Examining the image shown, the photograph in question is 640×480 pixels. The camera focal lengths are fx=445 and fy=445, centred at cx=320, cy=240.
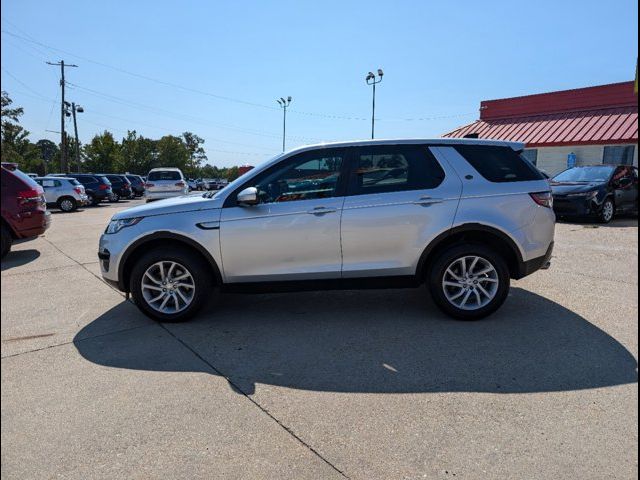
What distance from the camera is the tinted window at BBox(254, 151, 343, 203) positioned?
4449mm

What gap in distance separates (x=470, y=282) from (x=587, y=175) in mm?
10179

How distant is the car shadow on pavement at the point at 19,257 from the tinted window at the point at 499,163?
23.2 feet

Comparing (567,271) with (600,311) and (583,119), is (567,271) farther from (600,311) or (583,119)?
(583,119)

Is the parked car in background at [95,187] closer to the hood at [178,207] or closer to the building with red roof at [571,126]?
the building with red roof at [571,126]

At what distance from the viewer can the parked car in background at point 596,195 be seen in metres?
11.5

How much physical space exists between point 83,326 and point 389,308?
3201 millimetres

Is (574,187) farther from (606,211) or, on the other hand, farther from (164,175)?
(164,175)

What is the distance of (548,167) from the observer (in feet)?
65.8

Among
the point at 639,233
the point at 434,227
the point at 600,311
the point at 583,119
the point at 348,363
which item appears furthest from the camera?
the point at 583,119

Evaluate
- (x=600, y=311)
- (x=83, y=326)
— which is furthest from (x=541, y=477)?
(x=83, y=326)

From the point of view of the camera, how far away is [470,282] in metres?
4.46

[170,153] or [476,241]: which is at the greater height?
[170,153]

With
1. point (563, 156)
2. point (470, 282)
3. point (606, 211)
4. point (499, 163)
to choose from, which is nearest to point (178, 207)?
point (470, 282)

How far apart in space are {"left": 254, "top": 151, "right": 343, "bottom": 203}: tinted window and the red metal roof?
14423 millimetres
